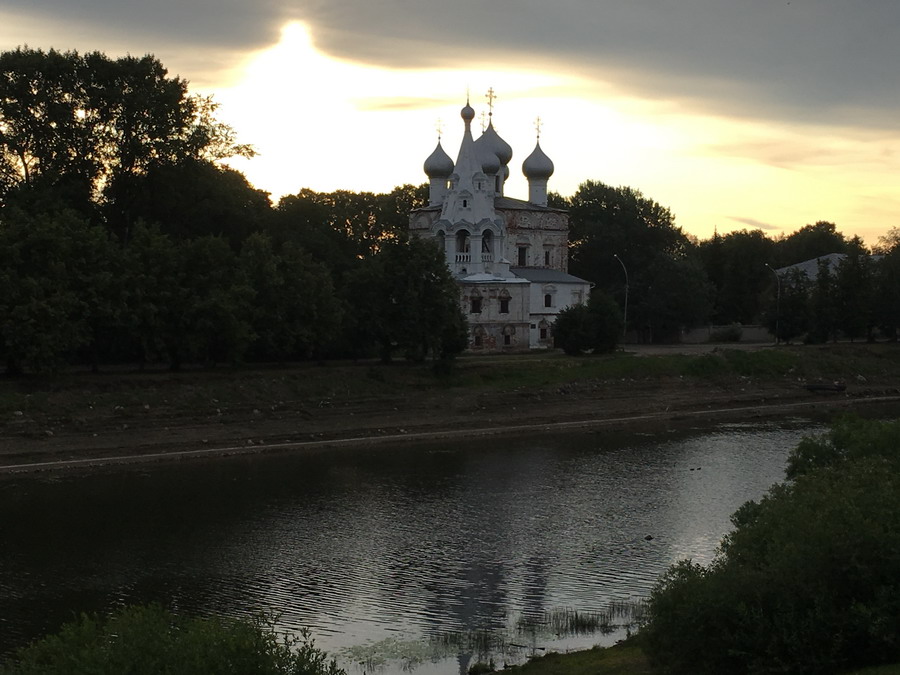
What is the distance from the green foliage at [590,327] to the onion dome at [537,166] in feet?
52.8

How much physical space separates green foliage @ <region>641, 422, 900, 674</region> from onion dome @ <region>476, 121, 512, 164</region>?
6401 cm

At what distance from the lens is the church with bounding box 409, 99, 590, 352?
7262 centimetres

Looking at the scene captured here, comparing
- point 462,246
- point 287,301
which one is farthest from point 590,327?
point 287,301

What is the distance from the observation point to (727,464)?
149 ft

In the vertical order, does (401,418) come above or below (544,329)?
below

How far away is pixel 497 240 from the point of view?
74875 millimetres

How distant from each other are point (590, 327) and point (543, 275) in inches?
426

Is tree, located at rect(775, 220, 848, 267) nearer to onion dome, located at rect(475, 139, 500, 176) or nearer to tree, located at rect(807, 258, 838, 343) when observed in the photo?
tree, located at rect(807, 258, 838, 343)

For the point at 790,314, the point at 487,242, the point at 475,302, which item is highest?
the point at 487,242

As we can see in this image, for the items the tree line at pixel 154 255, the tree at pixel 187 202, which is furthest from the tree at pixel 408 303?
the tree at pixel 187 202

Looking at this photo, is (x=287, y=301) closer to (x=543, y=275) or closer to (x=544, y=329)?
(x=544, y=329)

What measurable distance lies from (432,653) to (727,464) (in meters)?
24.8

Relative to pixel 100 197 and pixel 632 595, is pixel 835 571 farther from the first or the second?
pixel 100 197

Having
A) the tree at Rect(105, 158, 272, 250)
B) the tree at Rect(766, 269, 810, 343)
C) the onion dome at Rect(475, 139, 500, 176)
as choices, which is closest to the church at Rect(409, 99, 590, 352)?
the onion dome at Rect(475, 139, 500, 176)
